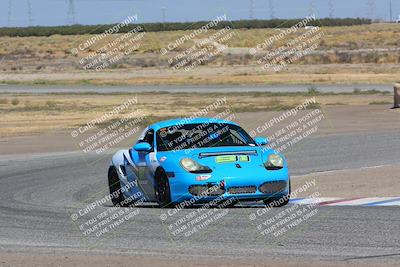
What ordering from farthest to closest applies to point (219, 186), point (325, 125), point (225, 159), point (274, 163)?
1. point (325, 125)
2. point (274, 163)
3. point (225, 159)
4. point (219, 186)

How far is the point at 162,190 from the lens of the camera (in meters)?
14.8

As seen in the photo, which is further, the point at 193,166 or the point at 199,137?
the point at 199,137

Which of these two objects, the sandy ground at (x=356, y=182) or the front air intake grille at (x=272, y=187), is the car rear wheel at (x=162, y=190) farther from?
the sandy ground at (x=356, y=182)

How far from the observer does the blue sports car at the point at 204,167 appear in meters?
14.3

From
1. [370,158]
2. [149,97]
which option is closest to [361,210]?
[370,158]

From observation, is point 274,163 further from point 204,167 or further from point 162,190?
point 162,190

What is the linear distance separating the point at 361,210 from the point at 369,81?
45.7 meters

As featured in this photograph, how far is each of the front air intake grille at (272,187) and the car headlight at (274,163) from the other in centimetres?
22

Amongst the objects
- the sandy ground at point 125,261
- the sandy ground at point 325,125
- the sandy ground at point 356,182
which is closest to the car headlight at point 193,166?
the sandy ground at point 356,182

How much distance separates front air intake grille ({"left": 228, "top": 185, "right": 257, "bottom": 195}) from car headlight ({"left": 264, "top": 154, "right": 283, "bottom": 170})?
40 cm

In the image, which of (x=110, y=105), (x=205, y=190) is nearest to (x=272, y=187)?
(x=205, y=190)

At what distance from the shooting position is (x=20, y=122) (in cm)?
3906

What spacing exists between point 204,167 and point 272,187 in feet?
3.19

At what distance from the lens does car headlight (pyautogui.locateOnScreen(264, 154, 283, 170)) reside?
14570 millimetres
